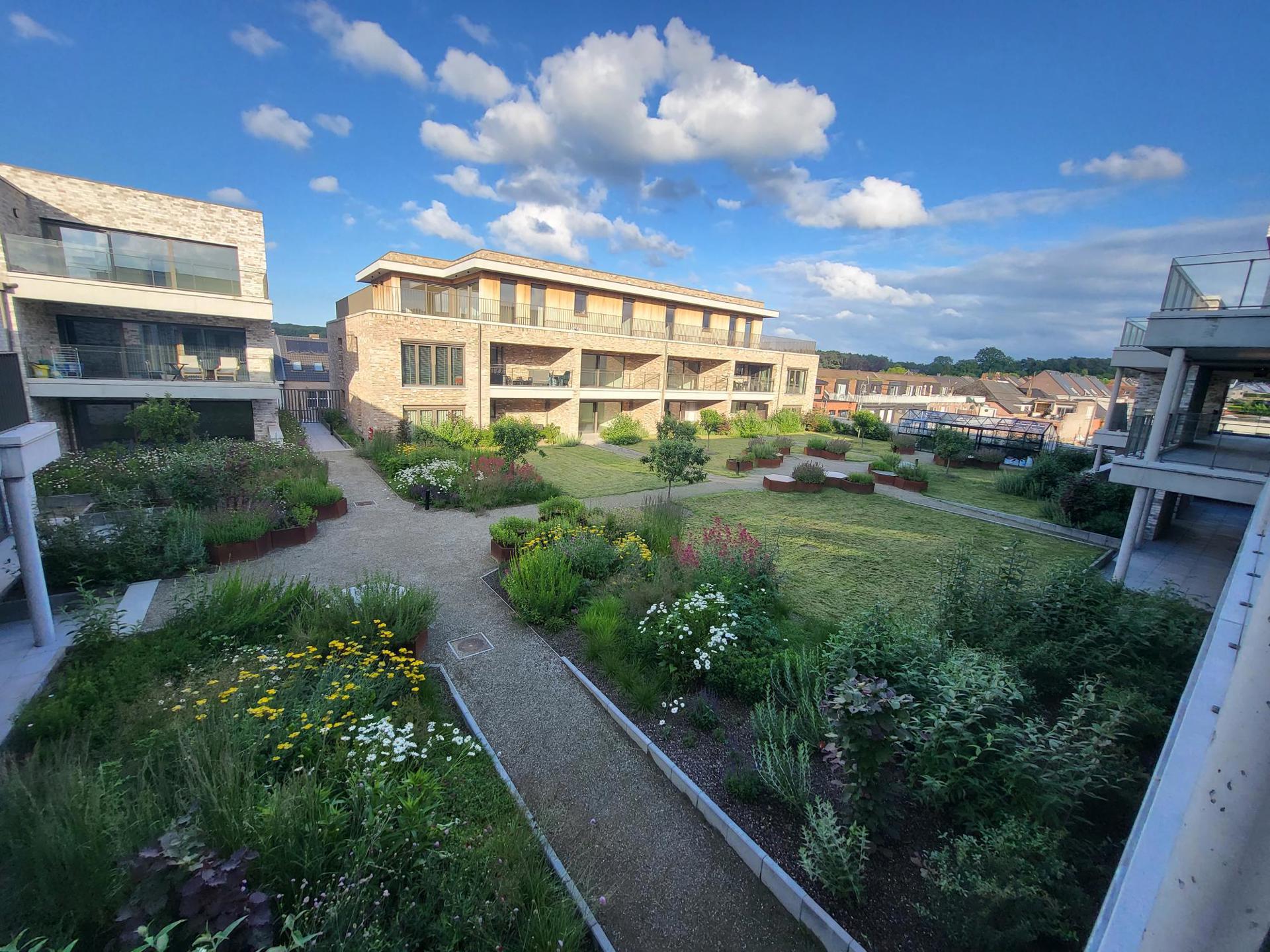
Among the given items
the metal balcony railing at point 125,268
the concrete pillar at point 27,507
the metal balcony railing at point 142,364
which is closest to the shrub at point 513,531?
the concrete pillar at point 27,507

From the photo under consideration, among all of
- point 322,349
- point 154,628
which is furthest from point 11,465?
point 322,349

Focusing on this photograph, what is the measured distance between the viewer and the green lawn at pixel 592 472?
16.0 meters

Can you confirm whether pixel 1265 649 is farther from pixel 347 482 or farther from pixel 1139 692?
pixel 347 482

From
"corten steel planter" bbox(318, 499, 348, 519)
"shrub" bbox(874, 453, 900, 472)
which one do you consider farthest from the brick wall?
"shrub" bbox(874, 453, 900, 472)

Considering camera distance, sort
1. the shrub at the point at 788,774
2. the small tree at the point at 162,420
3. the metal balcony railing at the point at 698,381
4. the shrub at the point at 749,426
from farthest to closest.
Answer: the shrub at the point at 749,426
the metal balcony railing at the point at 698,381
the small tree at the point at 162,420
the shrub at the point at 788,774

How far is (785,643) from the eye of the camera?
20.1 feet

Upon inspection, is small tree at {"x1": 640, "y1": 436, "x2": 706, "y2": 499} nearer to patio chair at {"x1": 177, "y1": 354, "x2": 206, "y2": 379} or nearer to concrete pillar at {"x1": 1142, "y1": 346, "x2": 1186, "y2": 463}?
concrete pillar at {"x1": 1142, "y1": 346, "x2": 1186, "y2": 463}

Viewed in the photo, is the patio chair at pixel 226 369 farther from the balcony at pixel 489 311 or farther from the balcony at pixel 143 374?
the balcony at pixel 489 311

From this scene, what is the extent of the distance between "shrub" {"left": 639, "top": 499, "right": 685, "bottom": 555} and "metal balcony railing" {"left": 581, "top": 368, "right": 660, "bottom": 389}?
16085 mm

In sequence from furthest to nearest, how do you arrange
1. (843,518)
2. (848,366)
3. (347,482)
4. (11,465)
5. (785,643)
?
(848,366)
(347,482)
(843,518)
(785,643)
(11,465)

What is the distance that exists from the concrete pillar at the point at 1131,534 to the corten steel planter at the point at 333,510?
1587 cm

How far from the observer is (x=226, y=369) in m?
16.6

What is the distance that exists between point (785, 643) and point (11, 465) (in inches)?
331

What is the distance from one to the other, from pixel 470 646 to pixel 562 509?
487 cm
